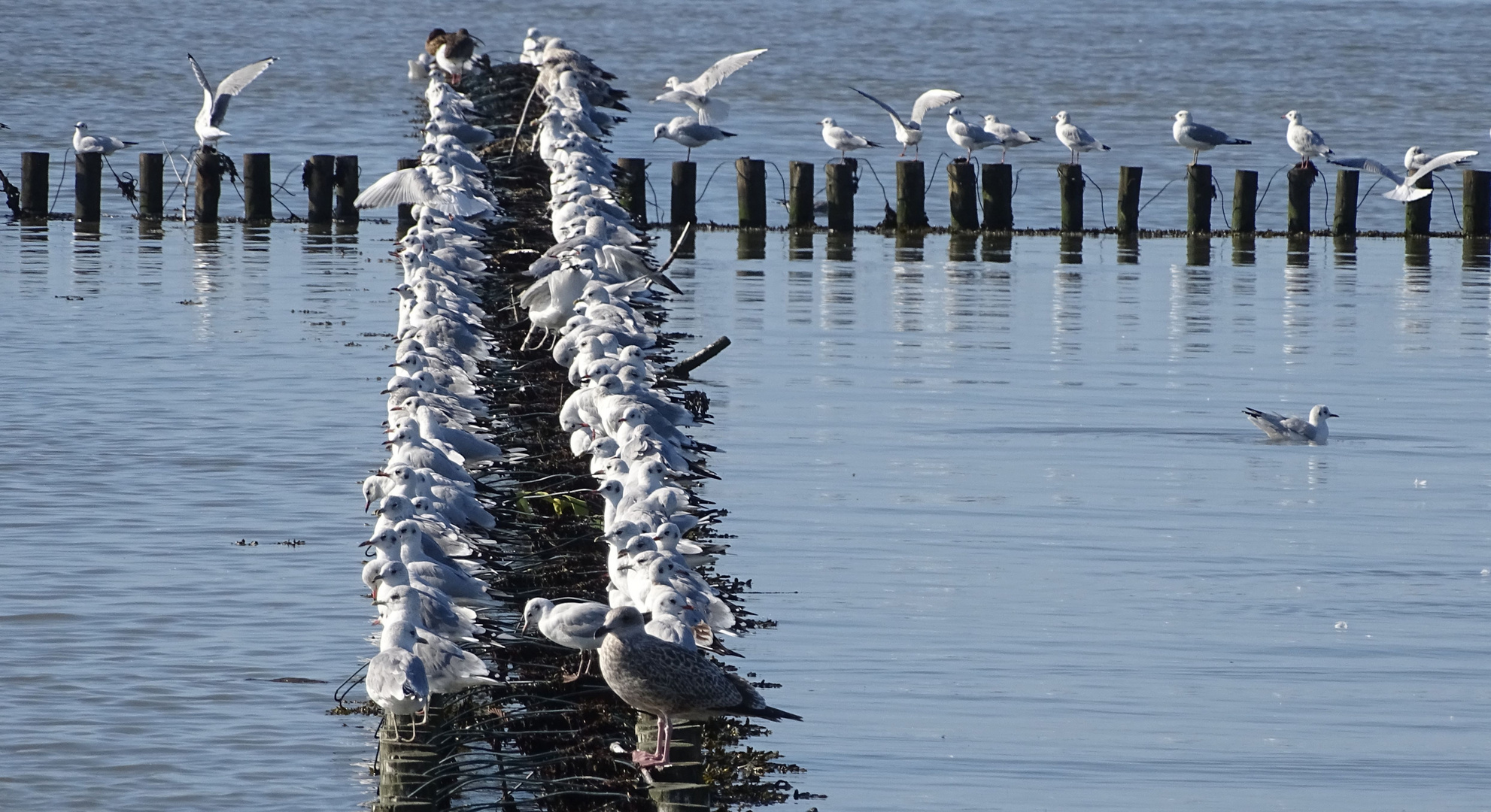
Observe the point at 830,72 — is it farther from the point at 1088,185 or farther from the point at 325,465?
the point at 325,465

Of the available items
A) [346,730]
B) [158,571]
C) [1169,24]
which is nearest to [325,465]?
[158,571]

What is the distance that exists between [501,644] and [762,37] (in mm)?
65966

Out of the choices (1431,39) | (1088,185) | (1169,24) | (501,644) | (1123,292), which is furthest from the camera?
(1169,24)

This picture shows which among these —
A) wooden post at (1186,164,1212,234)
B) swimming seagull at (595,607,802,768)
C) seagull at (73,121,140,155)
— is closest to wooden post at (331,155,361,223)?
seagull at (73,121,140,155)

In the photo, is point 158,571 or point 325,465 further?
point 325,465

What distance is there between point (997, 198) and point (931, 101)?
347 centimetres

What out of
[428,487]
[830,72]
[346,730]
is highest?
[830,72]

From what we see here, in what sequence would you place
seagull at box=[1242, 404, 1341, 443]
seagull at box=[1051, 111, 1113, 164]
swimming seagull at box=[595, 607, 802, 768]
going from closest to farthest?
1. swimming seagull at box=[595, 607, 802, 768]
2. seagull at box=[1242, 404, 1341, 443]
3. seagull at box=[1051, 111, 1113, 164]

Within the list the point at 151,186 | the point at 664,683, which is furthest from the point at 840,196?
the point at 664,683

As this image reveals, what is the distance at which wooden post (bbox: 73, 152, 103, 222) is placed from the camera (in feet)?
77.0

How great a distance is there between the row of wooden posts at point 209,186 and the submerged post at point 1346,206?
34.2ft

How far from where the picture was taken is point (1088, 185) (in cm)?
3566

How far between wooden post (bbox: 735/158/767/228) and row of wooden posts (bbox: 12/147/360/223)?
13.2ft

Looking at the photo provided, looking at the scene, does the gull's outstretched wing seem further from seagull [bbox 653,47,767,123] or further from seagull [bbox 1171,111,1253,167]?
seagull [bbox 1171,111,1253,167]
